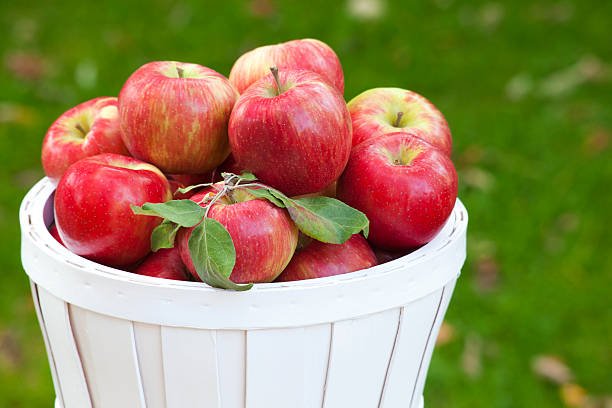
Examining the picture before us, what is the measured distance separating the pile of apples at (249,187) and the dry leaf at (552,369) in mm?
1017

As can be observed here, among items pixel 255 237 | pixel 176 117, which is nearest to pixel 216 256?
pixel 255 237

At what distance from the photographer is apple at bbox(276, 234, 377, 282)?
129 cm

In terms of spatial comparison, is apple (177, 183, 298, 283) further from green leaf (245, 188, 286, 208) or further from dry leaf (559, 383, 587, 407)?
dry leaf (559, 383, 587, 407)

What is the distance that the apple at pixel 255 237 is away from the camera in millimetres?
1190

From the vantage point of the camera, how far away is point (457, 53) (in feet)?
12.1

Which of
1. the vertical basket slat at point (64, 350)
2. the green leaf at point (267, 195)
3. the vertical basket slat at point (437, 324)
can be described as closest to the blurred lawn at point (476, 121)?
the vertical basket slat at point (437, 324)

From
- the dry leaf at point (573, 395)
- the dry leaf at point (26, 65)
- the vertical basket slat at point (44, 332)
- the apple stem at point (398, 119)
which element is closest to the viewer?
the vertical basket slat at point (44, 332)

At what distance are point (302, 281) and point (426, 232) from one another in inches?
10.5

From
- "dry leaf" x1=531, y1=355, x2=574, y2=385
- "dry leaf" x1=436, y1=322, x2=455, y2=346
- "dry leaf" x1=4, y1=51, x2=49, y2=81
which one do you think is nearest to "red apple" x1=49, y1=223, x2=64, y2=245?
"dry leaf" x1=436, y1=322, x2=455, y2=346

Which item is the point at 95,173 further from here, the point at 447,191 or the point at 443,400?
the point at 443,400

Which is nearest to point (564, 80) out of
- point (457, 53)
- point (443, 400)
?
point (457, 53)

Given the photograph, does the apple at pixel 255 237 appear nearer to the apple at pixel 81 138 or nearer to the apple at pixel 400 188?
the apple at pixel 400 188

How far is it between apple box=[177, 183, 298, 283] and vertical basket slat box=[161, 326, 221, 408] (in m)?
0.11

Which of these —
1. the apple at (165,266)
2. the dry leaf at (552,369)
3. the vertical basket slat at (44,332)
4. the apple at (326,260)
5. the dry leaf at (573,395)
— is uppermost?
the apple at (326,260)
